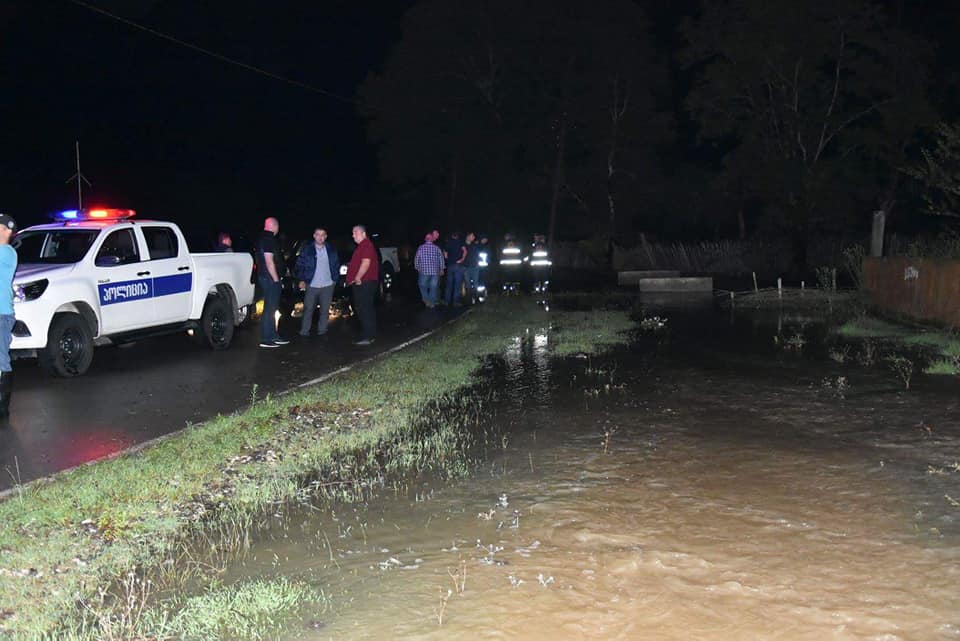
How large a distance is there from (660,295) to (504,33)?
28.4 m

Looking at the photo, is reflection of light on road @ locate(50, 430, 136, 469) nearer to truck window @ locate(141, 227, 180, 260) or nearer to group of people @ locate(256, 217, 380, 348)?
truck window @ locate(141, 227, 180, 260)

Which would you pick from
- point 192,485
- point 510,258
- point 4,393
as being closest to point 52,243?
point 4,393

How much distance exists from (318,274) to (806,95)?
25.7 metres

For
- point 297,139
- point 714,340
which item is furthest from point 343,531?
point 297,139

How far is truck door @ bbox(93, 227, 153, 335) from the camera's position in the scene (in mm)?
12281

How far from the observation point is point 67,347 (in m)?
11.7

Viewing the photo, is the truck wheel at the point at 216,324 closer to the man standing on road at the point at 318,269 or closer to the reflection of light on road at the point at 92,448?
the man standing on road at the point at 318,269

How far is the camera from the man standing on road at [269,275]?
14.3 meters

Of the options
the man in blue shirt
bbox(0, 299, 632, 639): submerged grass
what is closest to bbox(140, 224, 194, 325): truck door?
bbox(0, 299, 632, 639): submerged grass

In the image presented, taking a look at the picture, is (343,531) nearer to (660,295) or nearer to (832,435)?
(832,435)

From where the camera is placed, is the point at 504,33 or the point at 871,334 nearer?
the point at 871,334

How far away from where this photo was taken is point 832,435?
8.27 metres

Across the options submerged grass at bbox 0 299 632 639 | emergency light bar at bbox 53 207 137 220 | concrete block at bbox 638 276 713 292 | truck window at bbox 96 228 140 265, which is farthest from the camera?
concrete block at bbox 638 276 713 292

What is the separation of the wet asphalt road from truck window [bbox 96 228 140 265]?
148 cm
